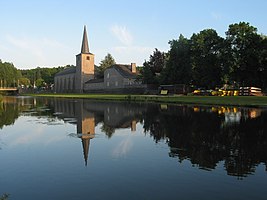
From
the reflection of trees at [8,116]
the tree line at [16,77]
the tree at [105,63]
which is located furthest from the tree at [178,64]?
the tree line at [16,77]

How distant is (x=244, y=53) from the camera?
186 feet

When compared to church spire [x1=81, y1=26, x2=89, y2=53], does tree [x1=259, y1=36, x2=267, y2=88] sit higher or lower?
lower

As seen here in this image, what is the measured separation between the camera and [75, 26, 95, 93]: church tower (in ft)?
396

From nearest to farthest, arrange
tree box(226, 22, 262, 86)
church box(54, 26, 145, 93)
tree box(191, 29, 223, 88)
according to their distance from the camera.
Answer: tree box(226, 22, 262, 86) → tree box(191, 29, 223, 88) → church box(54, 26, 145, 93)

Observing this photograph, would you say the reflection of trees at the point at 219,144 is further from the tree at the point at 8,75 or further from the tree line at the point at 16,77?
the tree line at the point at 16,77

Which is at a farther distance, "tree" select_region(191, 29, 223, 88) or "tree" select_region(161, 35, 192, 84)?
"tree" select_region(161, 35, 192, 84)

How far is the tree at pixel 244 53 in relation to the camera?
55844 millimetres

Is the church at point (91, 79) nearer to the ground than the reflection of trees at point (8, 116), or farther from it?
farther from it

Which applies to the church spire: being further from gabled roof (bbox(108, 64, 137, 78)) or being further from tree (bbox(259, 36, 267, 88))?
tree (bbox(259, 36, 267, 88))

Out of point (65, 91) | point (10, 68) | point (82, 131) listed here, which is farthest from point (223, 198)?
point (10, 68)

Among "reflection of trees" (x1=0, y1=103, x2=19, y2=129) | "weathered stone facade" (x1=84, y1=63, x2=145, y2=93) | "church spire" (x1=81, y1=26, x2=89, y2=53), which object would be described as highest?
"church spire" (x1=81, y1=26, x2=89, y2=53)

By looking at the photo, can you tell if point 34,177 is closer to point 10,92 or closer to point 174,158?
point 174,158

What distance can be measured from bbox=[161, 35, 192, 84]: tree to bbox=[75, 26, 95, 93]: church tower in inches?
2285

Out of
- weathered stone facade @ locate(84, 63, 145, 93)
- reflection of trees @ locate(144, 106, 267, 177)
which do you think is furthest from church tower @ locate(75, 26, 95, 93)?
reflection of trees @ locate(144, 106, 267, 177)
